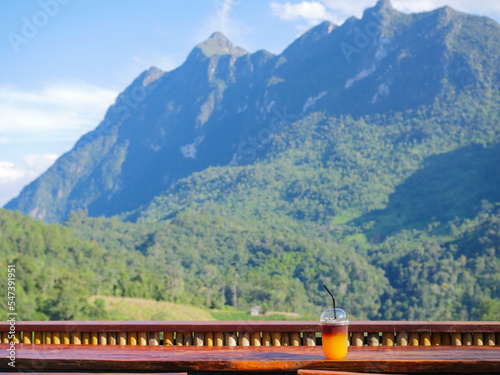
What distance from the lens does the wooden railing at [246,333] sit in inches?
114

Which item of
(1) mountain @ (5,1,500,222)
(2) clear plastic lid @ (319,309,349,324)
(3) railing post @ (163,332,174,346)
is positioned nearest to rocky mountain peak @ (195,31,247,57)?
(1) mountain @ (5,1,500,222)

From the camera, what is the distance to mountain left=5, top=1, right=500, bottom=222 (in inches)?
2842

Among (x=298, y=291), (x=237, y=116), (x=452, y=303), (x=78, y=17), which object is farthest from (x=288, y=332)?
(x=237, y=116)

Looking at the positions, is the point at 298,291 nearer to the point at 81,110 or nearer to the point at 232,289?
the point at 232,289

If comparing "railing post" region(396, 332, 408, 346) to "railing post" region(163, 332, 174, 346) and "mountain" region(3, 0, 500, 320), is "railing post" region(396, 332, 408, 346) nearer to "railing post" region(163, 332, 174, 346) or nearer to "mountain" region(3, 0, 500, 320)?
"railing post" region(163, 332, 174, 346)

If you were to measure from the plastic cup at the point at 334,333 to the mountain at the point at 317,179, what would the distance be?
102 feet

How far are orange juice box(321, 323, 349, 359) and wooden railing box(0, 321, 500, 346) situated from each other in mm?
708

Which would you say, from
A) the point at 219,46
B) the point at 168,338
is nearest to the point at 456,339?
the point at 168,338

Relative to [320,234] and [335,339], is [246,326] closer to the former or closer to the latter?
[335,339]

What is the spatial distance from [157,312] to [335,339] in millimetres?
33086

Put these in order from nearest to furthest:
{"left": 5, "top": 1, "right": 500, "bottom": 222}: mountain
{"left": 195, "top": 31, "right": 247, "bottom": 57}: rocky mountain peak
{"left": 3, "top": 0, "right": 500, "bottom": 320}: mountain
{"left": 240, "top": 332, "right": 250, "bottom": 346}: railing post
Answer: {"left": 240, "top": 332, "right": 250, "bottom": 346}: railing post < {"left": 3, "top": 0, "right": 500, "bottom": 320}: mountain < {"left": 5, "top": 1, "right": 500, "bottom": 222}: mountain < {"left": 195, "top": 31, "right": 247, "bottom": 57}: rocky mountain peak

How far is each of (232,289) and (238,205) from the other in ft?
78.1

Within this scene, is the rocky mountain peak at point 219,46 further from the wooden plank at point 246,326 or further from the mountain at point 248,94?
the wooden plank at point 246,326

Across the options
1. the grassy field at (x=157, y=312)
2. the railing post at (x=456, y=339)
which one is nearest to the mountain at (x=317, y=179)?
the grassy field at (x=157, y=312)
